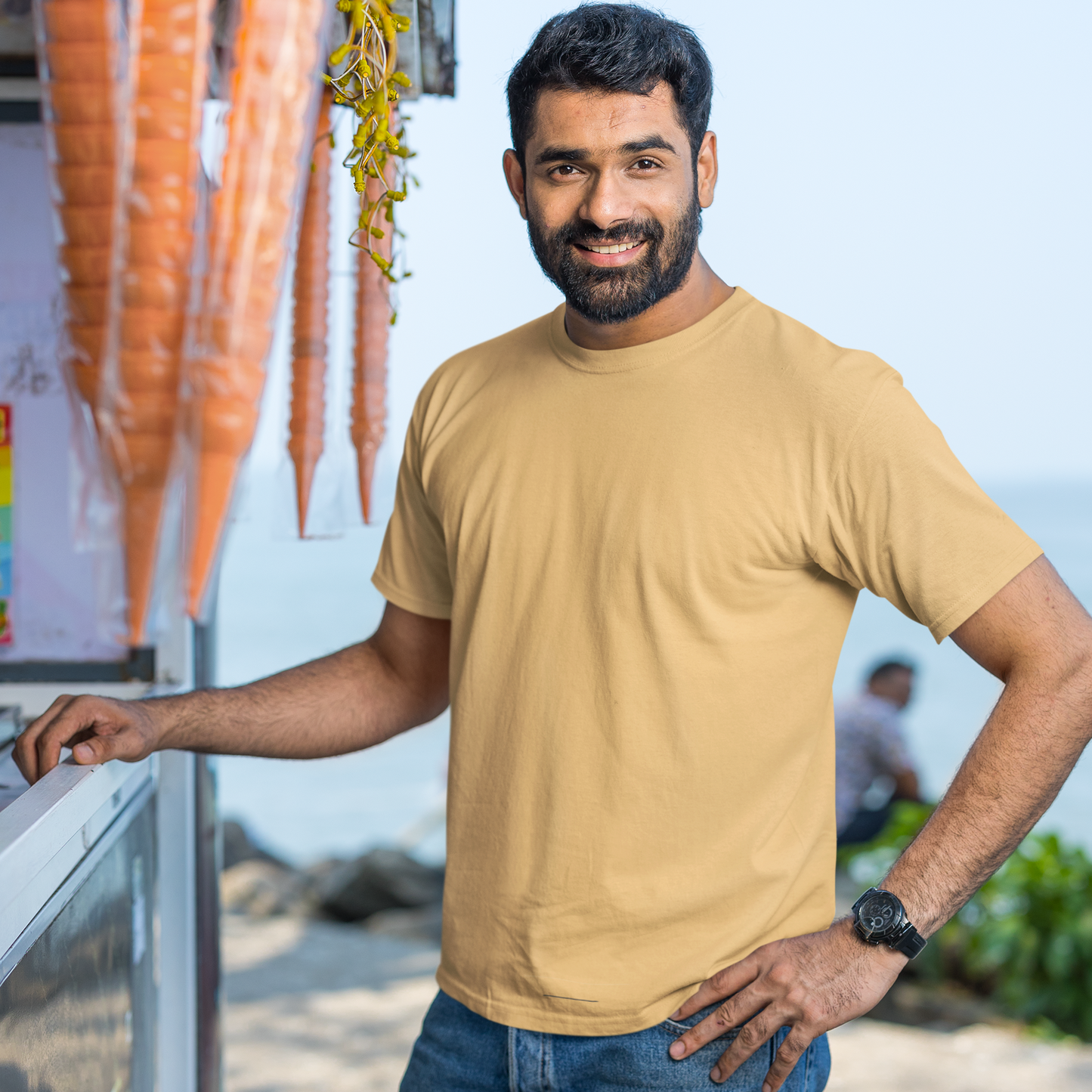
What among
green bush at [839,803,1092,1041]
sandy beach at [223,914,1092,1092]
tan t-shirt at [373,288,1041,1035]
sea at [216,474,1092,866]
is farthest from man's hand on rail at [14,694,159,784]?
green bush at [839,803,1092,1041]

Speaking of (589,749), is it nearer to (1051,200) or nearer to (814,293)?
(814,293)

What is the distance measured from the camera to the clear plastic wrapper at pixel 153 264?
68 cm

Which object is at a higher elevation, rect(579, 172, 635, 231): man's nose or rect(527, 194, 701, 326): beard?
rect(579, 172, 635, 231): man's nose

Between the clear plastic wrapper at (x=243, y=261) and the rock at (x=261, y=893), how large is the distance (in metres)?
5.79

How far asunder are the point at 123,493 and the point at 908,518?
0.85m

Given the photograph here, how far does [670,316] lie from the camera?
1.36m

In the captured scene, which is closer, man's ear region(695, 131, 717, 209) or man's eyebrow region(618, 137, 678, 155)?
man's eyebrow region(618, 137, 678, 155)

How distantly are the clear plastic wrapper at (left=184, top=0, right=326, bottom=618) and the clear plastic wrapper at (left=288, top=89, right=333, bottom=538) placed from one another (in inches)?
22.8

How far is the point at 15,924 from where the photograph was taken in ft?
3.49

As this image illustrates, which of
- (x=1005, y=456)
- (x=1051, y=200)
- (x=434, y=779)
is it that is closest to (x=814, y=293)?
(x=1051, y=200)

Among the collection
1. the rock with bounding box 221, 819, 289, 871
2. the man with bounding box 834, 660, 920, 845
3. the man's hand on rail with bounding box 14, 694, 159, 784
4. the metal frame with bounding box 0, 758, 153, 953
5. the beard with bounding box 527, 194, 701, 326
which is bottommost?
the rock with bounding box 221, 819, 289, 871

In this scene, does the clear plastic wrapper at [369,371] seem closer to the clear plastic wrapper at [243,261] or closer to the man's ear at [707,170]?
the man's ear at [707,170]

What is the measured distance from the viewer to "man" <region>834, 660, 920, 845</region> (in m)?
5.10

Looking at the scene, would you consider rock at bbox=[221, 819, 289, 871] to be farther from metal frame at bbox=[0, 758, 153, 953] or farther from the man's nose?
the man's nose
